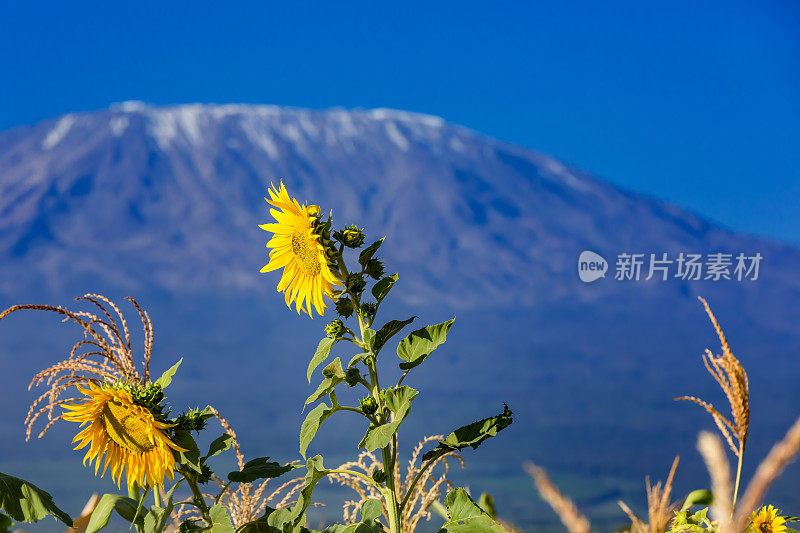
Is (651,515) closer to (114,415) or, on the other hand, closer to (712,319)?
(712,319)

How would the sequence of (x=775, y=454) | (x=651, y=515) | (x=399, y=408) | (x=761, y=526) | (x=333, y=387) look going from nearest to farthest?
(x=775, y=454) < (x=651, y=515) < (x=399, y=408) < (x=333, y=387) < (x=761, y=526)

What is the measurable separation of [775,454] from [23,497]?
2044 millimetres

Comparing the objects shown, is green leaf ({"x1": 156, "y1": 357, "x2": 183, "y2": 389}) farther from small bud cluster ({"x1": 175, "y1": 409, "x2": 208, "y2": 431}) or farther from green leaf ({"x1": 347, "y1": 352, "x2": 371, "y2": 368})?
green leaf ({"x1": 347, "y1": 352, "x2": 371, "y2": 368})

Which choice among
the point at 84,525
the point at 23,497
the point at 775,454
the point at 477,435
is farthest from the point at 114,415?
the point at 775,454

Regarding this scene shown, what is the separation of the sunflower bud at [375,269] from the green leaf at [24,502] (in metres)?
1.10

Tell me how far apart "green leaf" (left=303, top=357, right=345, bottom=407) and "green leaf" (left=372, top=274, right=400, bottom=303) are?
8.6 inches

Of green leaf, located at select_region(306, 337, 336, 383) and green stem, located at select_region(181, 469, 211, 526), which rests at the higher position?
green leaf, located at select_region(306, 337, 336, 383)

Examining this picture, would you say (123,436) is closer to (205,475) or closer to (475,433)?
(205,475)

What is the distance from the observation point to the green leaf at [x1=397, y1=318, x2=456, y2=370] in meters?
1.99

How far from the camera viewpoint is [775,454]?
566mm

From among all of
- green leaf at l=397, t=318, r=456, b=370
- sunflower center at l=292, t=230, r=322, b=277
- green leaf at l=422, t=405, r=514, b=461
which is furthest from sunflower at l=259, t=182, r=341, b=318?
green leaf at l=422, t=405, r=514, b=461

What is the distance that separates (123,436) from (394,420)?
2.75 ft

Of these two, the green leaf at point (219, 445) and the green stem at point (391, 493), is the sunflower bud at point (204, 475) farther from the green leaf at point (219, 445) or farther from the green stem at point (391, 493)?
the green stem at point (391, 493)

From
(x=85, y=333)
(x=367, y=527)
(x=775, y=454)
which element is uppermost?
(x=85, y=333)
